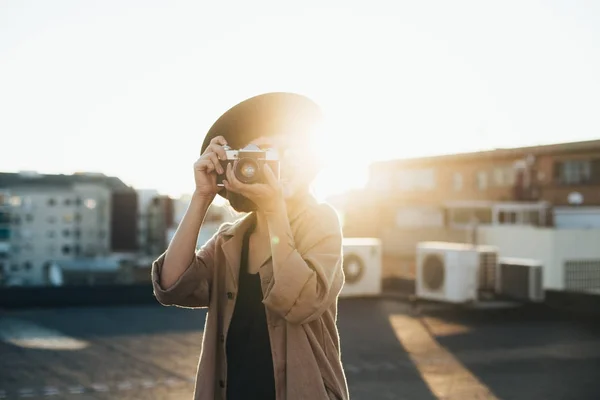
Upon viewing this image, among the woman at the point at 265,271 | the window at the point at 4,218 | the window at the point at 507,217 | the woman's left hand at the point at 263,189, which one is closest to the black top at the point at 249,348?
the woman at the point at 265,271

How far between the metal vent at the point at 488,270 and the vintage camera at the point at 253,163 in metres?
11.1

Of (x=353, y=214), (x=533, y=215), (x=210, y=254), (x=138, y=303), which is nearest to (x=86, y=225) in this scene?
(x=353, y=214)

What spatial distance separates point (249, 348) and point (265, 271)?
26 centimetres

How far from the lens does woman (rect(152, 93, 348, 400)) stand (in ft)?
6.33

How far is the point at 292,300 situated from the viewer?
6.11ft

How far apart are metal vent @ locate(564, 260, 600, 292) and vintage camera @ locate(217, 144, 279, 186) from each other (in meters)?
19.5

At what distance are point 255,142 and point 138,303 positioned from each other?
12.1m

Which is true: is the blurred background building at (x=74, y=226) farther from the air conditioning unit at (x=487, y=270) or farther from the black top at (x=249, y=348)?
the black top at (x=249, y=348)

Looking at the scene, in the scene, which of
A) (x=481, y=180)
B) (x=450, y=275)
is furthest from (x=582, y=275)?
(x=481, y=180)

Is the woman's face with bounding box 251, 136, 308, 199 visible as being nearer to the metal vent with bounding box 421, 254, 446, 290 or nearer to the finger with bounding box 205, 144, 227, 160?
the finger with bounding box 205, 144, 227, 160

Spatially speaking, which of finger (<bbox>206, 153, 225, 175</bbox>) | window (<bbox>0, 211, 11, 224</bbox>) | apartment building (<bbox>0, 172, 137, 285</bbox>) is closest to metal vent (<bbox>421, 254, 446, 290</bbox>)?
finger (<bbox>206, 153, 225, 175</bbox>)

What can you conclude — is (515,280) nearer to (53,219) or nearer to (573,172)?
(573,172)

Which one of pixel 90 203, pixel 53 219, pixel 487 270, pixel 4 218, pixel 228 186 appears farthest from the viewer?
pixel 4 218

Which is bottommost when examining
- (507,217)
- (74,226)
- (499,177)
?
(74,226)
